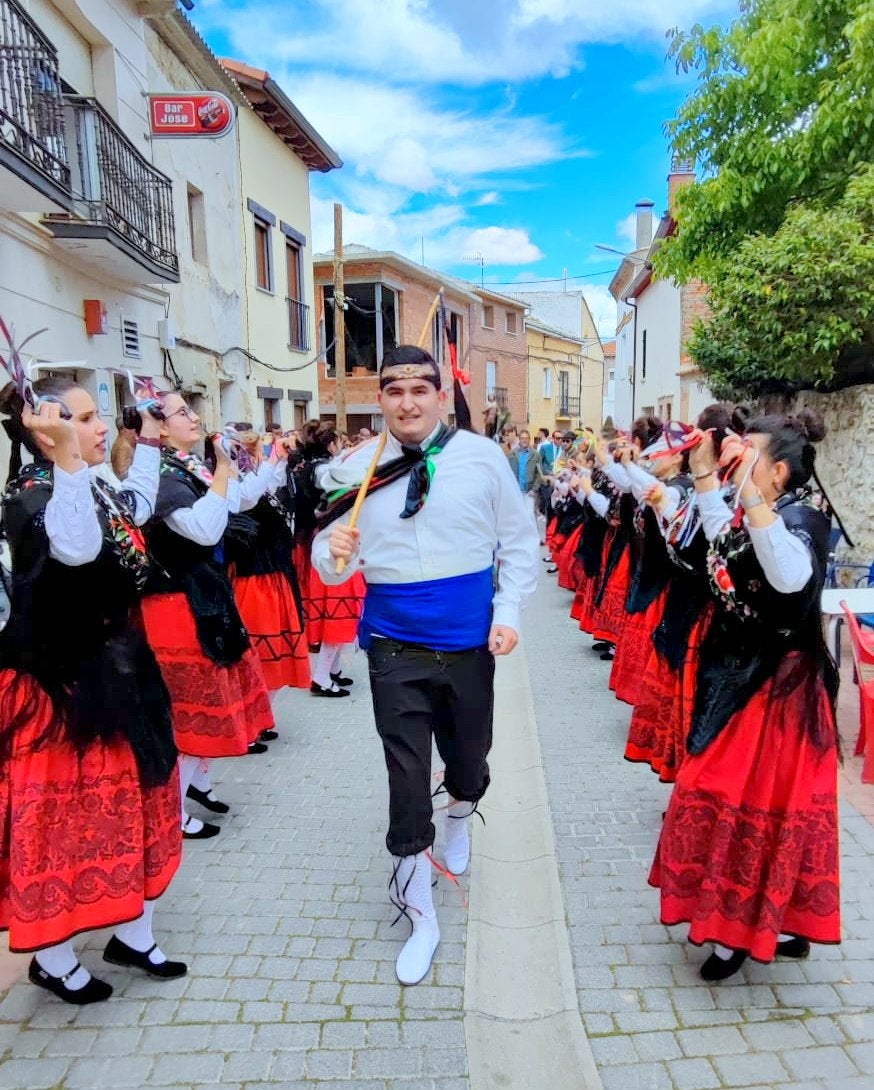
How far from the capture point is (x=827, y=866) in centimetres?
239

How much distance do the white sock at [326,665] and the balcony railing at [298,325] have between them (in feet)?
39.2

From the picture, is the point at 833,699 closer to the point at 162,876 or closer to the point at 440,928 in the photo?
the point at 440,928

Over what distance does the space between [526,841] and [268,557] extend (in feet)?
7.42

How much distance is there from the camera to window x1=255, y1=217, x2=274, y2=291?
14852 millimetres

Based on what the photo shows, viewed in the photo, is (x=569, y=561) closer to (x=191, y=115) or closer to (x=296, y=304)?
(x=191, y=115)

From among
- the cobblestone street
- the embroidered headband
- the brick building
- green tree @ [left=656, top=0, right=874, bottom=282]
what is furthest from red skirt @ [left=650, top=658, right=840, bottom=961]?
the brick building

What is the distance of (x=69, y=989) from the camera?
2514 mm

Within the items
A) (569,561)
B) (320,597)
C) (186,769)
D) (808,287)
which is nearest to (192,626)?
(186,769)

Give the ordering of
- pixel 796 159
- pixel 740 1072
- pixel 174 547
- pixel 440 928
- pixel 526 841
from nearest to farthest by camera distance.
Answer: pixel 740 1072, pixel 440 928, pixel 174 547, pixel 526 841, pixel 796 159

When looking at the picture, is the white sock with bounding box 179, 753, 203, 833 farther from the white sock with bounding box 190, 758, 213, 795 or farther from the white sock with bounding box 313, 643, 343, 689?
the white sock with bounding box 313, 643, 343, 689

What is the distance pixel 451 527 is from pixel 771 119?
24.1 ft

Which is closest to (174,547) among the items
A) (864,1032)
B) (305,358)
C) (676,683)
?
(676,683)

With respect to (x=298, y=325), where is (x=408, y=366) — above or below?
below

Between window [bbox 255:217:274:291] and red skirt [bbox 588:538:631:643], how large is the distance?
10827 mm
